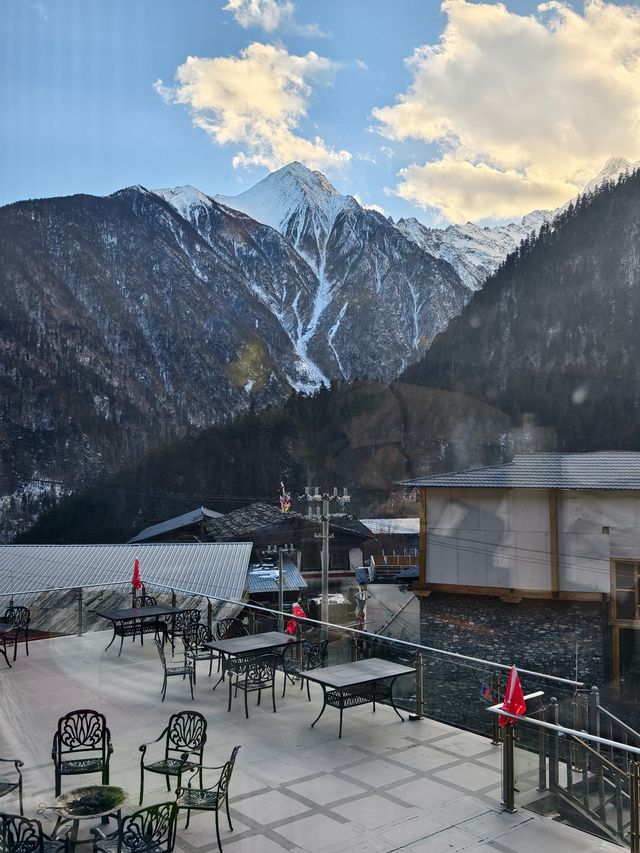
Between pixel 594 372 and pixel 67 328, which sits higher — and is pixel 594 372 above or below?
below

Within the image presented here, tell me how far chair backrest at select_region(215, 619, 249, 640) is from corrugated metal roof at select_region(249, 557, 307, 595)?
866 inches

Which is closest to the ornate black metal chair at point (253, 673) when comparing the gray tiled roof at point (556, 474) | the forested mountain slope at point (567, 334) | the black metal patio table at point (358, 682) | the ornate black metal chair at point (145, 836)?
the black metal patio table at point (358, 682)

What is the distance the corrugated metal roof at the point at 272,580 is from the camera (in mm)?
31969

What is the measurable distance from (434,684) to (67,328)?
474 feet

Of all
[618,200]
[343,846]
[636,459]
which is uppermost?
[618,200]

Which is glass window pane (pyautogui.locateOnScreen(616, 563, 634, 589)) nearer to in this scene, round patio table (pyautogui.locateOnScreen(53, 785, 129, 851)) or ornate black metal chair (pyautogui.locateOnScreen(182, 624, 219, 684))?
ornate black metal chair (pyautogui.locateOnScreen(182, 624, 219, 684))

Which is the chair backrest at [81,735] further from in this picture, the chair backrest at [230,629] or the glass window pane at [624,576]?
the glass window pane at [624,576]

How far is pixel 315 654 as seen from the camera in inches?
333

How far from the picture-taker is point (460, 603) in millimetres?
21016

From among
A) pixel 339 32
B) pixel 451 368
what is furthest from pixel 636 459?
pixel 451 368

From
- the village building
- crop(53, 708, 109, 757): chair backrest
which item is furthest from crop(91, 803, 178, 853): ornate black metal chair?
the village building

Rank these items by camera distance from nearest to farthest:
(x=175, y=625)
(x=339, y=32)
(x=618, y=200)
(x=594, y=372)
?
(x=175, y=625), (x=339, y=32), (x=594, y=372), (x=618, y=200)

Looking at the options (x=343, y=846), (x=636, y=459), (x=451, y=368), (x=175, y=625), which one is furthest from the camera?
(x=451, y=368)

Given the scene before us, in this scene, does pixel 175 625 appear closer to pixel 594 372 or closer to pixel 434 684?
pixel 434 684
